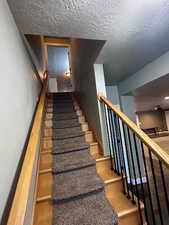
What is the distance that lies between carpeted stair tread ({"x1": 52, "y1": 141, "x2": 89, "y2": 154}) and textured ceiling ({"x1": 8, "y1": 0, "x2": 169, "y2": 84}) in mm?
1537

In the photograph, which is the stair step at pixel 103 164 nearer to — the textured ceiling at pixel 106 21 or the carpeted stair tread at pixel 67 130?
the carpeted stair tread at pixel 67 130

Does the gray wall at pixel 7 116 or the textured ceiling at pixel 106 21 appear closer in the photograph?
the gray wall at pixel 7 116

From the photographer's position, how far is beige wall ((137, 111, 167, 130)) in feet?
39.9

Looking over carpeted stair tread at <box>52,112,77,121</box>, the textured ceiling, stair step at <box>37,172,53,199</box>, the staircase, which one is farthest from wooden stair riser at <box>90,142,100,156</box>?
the textured ceiling

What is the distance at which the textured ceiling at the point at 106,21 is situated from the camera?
1.25m

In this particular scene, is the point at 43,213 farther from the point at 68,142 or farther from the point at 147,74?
the point at 147,74

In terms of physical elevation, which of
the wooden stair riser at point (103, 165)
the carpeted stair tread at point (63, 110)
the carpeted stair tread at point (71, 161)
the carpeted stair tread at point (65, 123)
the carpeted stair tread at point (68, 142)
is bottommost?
the wooden stair riser at point (103, 165)

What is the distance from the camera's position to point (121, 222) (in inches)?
57.6

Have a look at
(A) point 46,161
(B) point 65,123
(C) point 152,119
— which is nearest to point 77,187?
(A) point 46,161

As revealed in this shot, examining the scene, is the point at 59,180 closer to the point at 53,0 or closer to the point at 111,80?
the point at 53,0

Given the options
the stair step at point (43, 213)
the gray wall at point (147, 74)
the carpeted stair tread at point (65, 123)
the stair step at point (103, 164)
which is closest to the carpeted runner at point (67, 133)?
the carpeted stair tread at point (65, 123)

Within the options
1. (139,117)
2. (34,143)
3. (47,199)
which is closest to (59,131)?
(47,199)

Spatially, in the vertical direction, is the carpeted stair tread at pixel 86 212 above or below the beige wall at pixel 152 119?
below

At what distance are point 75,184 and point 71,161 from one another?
39 centimetres
